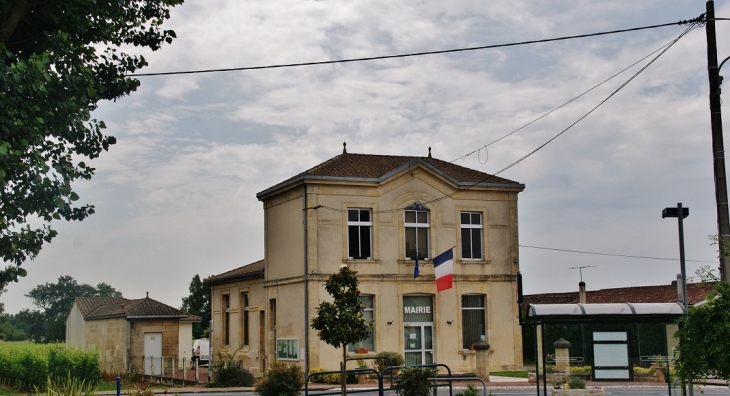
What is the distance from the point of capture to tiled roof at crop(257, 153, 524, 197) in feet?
122

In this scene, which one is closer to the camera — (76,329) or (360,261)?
(360,261)

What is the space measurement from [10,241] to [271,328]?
2303 cm

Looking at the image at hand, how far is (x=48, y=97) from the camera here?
17.3 metres

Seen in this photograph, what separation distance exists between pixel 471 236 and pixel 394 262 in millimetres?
3844

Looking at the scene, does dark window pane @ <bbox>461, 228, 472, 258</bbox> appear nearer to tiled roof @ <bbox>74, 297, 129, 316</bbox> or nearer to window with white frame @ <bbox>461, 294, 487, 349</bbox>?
window with white frame @ <bbox>461, 294, 487, 349</bbox>

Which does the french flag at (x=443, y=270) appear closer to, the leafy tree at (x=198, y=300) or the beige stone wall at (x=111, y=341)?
the beige stone wall at (x=111, y=341)

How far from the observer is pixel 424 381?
18.6m

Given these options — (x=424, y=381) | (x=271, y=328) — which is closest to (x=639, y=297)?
(x=271, y=328)

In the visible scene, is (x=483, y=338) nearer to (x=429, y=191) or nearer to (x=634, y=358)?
(x=429, y=191)

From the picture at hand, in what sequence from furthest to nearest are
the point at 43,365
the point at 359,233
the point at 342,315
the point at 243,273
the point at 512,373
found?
the point at 243,273, the point at 512,373, the point at 359,233, the point at 43,365, the point at 342,315

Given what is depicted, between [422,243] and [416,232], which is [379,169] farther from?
[422,243]

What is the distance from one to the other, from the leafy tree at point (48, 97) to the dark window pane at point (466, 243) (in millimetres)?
21217

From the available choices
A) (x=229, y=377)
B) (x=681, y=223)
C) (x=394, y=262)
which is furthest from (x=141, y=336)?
(x=681, y=223)

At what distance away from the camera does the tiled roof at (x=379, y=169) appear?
122 ft
